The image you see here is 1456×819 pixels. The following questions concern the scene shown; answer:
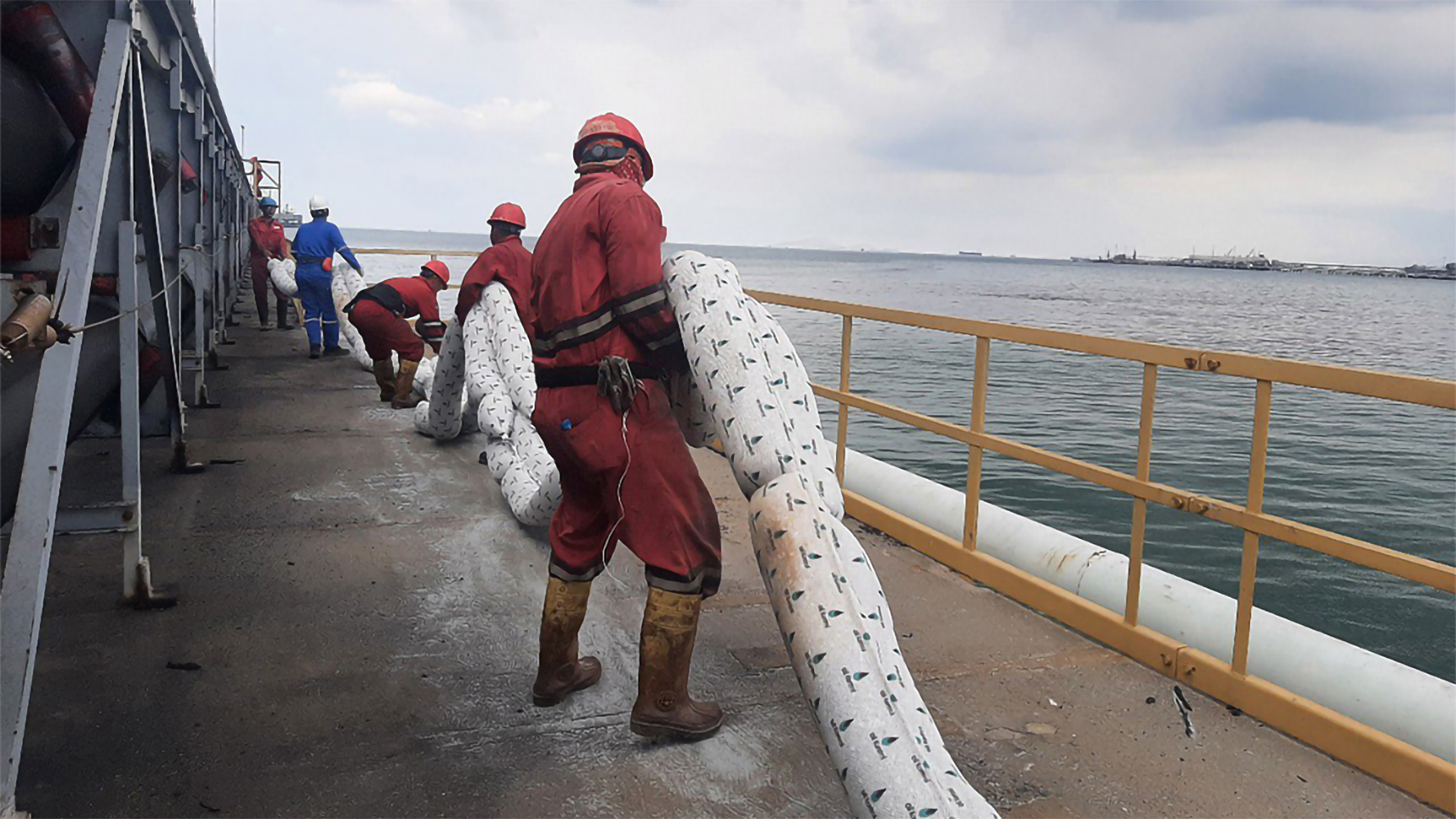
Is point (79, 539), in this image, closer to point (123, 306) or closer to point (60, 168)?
point (123, 306)

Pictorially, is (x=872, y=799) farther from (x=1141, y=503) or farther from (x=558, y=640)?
(x=1141, y=503)

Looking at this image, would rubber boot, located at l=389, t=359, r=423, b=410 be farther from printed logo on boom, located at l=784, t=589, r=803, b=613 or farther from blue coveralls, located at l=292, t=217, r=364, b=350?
printed logo on boom, located at l=784, t=589, r=803, b=613

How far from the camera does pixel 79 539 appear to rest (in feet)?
15.8

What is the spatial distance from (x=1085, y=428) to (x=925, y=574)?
49.9ft

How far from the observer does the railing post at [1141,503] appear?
3.76 meters

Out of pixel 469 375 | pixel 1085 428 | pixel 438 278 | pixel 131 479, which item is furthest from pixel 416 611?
pixel 1085 428

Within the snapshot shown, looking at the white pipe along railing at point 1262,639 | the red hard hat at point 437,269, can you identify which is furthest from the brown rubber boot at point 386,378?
the white pipe along railing at point 1262,639

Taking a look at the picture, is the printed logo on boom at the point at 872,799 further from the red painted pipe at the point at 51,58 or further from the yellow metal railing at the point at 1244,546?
the red painted pipe at the point at 51,58

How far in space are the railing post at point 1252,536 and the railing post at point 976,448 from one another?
1.24m

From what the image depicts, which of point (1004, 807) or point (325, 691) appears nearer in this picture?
point (1004, 807)

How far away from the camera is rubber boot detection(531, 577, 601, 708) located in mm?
3361

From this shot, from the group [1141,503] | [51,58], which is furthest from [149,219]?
[1141,503]

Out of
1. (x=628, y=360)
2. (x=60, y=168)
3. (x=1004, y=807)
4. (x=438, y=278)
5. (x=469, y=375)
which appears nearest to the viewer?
(x=1004, y=807)

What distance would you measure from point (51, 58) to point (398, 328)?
234 inches
